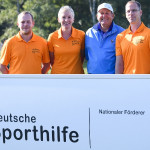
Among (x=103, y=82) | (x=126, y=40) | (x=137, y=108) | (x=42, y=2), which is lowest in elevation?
(x=137, y=108)

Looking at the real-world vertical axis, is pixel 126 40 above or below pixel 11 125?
above

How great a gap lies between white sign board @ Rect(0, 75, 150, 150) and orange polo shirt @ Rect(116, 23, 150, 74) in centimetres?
146

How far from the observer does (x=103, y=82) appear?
374cm

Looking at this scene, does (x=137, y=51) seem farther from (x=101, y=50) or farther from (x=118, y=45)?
(x=101, y=50)

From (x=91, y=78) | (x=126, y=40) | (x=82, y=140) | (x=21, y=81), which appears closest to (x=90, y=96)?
(x=91, y=78)

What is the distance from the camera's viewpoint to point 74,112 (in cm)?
377

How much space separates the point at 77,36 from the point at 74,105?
2303mm

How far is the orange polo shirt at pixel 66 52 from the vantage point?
227 inches

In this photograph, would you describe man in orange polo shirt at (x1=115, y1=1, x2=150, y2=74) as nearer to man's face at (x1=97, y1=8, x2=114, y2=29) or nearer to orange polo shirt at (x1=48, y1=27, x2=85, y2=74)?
man's face at (x1=97, y1=8, x2=114, y2=29)

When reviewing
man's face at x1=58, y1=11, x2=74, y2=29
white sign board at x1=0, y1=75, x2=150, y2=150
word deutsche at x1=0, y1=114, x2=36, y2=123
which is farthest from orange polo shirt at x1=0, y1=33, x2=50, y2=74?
word deutsche at x1=0, y1=114, x2=36, y2=123

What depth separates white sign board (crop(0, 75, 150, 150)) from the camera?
3.63 meters

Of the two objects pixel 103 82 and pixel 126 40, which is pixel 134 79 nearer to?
pixel 103 82

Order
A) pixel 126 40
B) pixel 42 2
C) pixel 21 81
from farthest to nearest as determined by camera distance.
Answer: pixel 42 2, pixel 126 40, pixel 21 81

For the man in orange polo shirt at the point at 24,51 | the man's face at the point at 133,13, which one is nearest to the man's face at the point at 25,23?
the man in orange polo shirt at the point at 24,51
